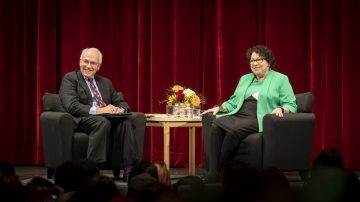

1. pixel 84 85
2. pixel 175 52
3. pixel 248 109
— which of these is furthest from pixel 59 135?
pixel 175 52

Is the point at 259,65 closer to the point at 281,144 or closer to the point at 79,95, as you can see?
the point at 281,144

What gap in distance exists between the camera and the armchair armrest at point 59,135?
16.1 ft

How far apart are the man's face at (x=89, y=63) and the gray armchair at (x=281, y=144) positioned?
1.41 metres

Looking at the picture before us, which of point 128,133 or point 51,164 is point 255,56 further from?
point 51,164

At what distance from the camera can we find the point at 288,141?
189 inches

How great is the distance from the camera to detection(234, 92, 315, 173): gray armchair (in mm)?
4738

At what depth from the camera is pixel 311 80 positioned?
6.27 metres

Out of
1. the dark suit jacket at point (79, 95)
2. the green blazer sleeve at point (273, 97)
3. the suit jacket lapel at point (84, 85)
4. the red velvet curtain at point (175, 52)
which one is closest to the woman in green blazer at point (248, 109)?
the green blazer sleeve at point (273, 97)

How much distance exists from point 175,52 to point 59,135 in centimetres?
187

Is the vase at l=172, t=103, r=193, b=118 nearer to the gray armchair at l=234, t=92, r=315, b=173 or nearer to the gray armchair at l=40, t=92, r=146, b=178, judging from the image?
the gray armchair at l=40, t=92, r=146, b=178

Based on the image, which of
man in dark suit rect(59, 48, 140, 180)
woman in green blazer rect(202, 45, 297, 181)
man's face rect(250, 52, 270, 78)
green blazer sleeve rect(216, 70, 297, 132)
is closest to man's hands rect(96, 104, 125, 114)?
man in dark suit rect(59, 48, 140, 180)

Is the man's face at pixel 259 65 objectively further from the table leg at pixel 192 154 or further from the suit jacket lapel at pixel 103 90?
the suit jacket lapel at pixel 103 90

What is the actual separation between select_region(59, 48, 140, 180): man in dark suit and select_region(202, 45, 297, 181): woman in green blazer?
62cm

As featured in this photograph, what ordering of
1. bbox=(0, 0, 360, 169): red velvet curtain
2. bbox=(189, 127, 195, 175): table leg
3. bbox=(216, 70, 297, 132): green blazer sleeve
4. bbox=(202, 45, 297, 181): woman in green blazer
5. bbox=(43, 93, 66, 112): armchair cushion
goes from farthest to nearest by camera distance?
bbox=(0, 0, 360, 169): red velvet curtain
bbox=(189, 127, 195, 175): table leg
bbox=(43, 93, 66, 112): armchair cushion
bbox=(216, 70, 297, 132): green blazer sleeve
bbox=(202, 45, 297, 181): woman in green blazer
